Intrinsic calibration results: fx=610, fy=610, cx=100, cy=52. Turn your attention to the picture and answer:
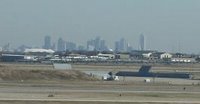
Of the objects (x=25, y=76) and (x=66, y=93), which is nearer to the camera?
(x=66, y=93)

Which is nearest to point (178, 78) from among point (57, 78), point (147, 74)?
point (147, 74)

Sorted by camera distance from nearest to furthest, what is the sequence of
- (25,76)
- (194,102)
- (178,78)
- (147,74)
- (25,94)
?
1. (194,102)
2. (25,94)
3. (25,76)
4. (178,78)
5. (147,74)

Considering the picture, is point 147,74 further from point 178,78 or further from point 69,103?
point 69,103

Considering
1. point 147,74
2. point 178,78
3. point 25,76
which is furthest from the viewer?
point 147,74

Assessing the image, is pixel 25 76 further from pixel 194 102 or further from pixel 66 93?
pixel 194 102

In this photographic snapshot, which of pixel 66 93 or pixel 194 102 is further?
pixel 66 93

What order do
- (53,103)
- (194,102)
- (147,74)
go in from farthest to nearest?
(147,74) → (194,102) → (53,103)

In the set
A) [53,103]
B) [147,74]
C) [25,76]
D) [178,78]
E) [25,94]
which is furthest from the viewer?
[147,74]

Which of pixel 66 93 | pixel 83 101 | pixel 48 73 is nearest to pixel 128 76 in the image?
pixel 48 73

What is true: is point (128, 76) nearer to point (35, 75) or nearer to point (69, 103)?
point (35, 75)
